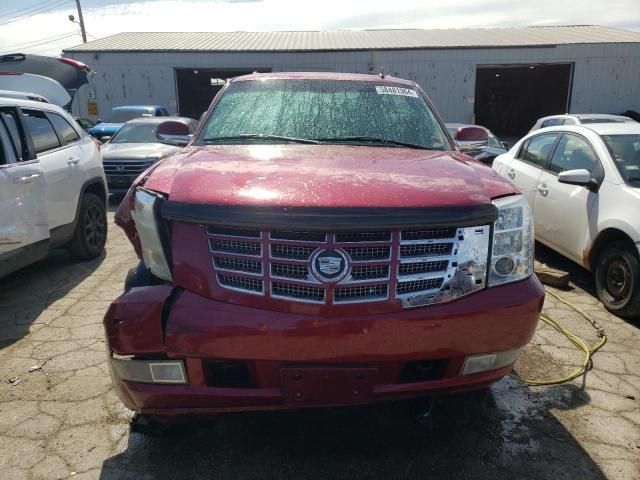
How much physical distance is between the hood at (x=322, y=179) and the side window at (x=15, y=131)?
8.26ft

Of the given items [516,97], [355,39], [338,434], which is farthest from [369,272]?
[516,97]

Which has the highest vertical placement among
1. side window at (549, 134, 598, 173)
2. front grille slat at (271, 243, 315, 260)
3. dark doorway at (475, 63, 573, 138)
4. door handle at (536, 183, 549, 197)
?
front grille slat at (271, 243, 315, 260)

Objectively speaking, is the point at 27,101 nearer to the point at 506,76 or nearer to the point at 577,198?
the point at 577,198

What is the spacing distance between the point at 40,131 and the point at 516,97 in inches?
1190

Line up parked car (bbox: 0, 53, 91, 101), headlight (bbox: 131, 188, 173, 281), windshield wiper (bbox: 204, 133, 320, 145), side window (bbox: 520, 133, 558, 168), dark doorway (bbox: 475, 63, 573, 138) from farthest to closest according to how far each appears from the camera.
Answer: dark doorway (bbox: 475, 63, 573, 138), parked car (bbox: 0, 53, 91, 101), side window (bbox: 520, 133, 558, 168), windshield wiper (bbox: 204, 133, 320, 145), headlight (bbox: 131, 188, 173, 281)

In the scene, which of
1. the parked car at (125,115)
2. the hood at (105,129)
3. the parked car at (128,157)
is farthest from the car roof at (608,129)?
the parked car at (125,115)

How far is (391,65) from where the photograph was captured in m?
20.9

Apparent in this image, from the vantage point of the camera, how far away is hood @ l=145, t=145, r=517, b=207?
2.08m

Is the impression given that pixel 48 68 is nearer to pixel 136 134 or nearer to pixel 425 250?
pixel 136 134

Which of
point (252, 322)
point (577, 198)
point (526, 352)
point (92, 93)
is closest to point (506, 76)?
point (92, 93)

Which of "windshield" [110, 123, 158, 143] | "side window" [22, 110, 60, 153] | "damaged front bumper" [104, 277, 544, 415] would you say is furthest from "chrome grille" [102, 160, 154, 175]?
"damaged front bumper" [104, 277, 544, 415]

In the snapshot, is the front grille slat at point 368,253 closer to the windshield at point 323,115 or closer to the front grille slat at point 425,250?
the front grille slat at point 425,250

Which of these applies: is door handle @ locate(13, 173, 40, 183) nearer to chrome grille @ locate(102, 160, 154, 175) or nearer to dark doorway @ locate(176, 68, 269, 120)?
chrome grille @ locate(102, 160, 154, 175)

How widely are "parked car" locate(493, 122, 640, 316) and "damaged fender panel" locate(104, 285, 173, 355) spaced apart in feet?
12.2
